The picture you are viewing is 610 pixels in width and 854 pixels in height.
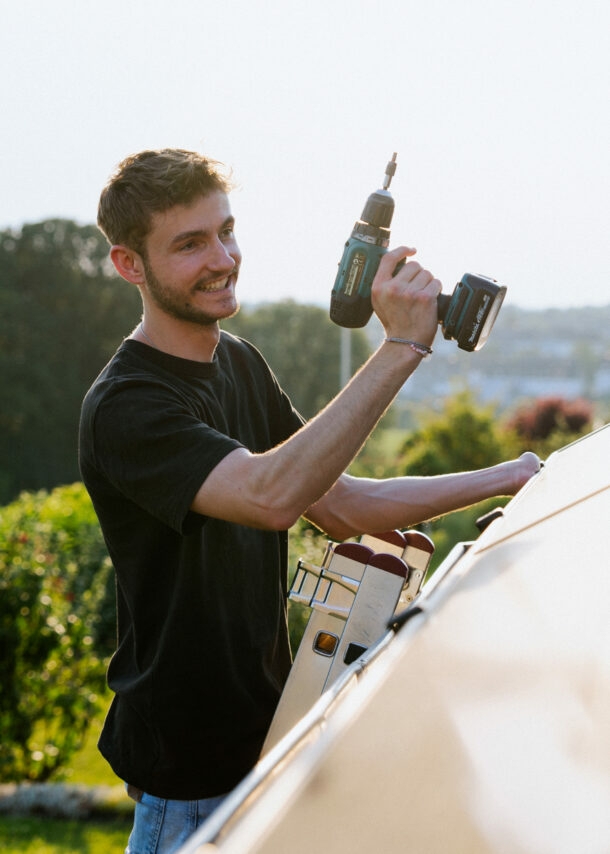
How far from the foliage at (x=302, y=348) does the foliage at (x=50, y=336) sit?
226 inches

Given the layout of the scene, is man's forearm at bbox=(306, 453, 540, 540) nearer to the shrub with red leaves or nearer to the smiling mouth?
the smiling mouth

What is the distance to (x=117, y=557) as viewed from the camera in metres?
2.16

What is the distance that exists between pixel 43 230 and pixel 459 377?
104 ft

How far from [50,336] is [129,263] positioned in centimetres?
4000

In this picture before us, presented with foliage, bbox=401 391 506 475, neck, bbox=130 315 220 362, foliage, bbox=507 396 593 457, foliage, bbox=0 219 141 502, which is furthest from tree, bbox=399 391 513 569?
foliage, bbox=0 219 141 502

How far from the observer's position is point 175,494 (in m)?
1.87

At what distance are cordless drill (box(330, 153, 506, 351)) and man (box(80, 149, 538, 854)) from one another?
0.05m

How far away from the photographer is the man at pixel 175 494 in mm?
1931

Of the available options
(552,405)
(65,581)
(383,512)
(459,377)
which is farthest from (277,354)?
(383,512)

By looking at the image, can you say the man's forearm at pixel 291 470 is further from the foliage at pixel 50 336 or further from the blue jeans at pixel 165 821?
the foliage at pixel 50 336

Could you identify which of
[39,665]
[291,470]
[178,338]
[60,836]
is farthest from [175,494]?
[39,665]

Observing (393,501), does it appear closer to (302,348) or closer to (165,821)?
(165,821)

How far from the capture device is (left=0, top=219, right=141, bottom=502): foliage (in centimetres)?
3928

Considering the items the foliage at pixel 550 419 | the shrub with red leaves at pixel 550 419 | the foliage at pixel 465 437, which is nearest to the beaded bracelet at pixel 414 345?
the foliage at pixel 465 437
